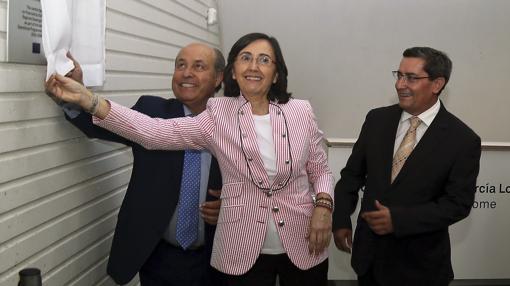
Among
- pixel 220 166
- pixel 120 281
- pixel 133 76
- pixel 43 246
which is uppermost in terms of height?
pixel 133 76

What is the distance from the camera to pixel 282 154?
73.7 inches

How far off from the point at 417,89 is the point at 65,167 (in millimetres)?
1526

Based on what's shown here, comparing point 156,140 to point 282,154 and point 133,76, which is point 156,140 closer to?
point 282,154

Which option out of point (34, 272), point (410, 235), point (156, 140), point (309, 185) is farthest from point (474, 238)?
point (34, 272)

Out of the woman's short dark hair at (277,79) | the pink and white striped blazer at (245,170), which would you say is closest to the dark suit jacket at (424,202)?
the pink and white striped blazer at (245,170)

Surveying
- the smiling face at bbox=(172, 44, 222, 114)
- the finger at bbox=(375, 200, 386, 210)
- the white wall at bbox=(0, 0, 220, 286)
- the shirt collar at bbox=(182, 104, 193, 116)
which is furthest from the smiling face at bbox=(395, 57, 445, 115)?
the white wall at bbox=(0, 0, 220, 286)

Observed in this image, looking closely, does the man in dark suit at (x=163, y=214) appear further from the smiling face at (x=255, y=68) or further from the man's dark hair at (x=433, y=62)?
the man's dark hair at (x=433, y=62)

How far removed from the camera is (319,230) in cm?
191

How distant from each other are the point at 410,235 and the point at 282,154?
79 centimetres

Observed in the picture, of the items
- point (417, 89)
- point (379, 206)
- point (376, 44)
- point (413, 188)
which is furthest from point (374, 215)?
point (376, 44)

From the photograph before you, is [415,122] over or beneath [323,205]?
over

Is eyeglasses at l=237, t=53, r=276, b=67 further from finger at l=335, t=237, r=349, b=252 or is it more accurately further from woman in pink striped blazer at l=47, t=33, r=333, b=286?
finger at l=335, t=237, r=349, b=252

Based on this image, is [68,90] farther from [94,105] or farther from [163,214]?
[163,214]

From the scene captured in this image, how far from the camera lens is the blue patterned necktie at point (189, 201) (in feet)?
6.68
